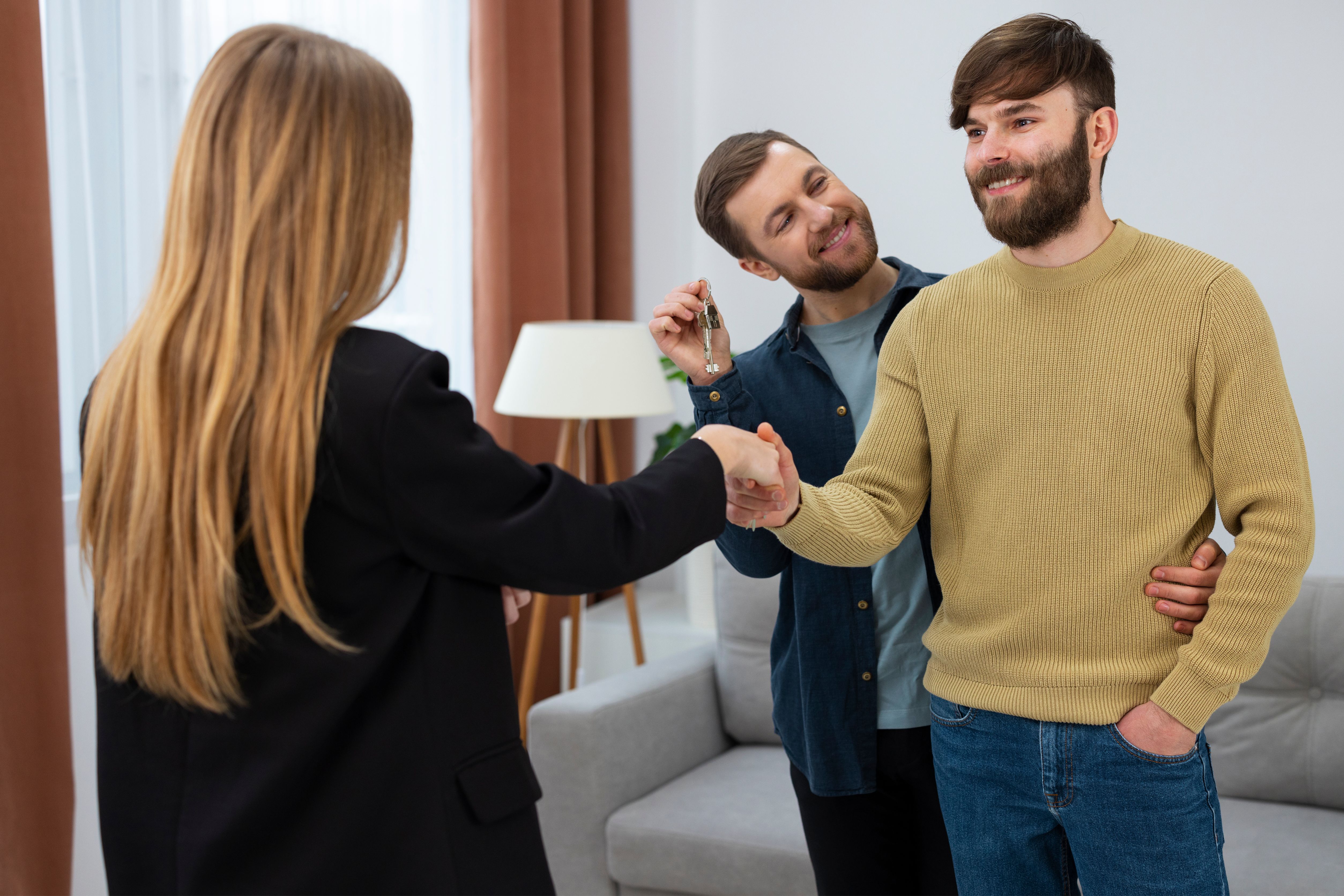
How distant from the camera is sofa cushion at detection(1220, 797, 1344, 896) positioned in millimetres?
1848

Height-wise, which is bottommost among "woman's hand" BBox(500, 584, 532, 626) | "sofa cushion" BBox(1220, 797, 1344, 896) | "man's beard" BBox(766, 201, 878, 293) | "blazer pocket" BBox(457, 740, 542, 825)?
"sofa cushion" BBox(1220, 797, 1344, 896)

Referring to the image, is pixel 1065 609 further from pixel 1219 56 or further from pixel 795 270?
pixel 1219 56

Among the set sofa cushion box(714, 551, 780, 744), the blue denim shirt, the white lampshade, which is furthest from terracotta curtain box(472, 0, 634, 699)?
the blue denim shirt

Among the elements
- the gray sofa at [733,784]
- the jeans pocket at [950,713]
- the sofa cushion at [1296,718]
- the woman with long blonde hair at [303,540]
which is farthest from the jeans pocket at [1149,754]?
the sofa cushion at [1296,718]

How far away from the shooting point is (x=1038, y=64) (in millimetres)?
1217

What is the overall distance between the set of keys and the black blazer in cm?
55

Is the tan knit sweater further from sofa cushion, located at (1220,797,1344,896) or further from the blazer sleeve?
sofa cushion, located at (1220,797,1344,896)

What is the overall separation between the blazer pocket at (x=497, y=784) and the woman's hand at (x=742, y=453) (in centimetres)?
38

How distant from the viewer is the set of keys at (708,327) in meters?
1.52

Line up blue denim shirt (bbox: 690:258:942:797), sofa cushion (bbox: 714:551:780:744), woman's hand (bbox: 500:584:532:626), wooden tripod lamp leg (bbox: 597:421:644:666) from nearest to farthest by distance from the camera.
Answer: woman's hand (bbox: 500:584:532:626)
blue denim shirt (bbox: 690:258:942:797)
sofa cushion (bbox: 714:551:780:744)
wooden tripod lamp leg (bbox: 597:421:644:666)

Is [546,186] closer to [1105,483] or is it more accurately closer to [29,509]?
[29,509]

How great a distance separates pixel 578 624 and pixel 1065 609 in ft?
6.81

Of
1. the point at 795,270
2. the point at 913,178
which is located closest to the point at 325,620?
the point at 795,270

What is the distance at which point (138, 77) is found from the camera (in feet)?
7.21
